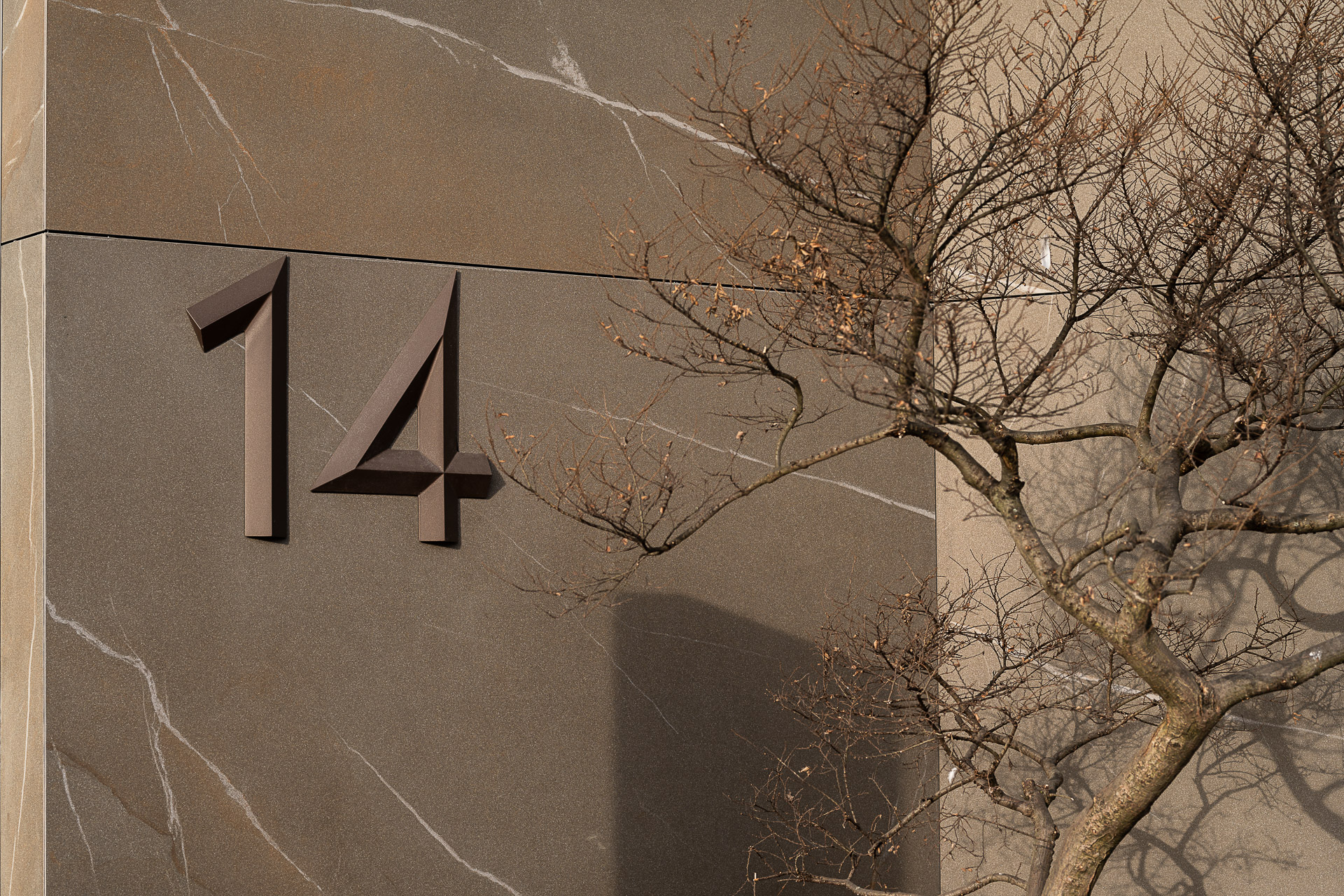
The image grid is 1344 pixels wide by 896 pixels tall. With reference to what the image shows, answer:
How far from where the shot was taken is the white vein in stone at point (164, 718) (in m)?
3.29

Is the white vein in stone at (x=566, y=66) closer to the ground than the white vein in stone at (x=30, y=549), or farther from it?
farther from it

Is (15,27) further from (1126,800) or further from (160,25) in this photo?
(1126,800)

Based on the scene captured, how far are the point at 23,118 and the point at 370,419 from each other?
1.33 m

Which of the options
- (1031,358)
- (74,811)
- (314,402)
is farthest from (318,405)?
(1031,358)

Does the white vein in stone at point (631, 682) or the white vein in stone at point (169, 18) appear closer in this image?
the white vein in stone at point (169, 18)

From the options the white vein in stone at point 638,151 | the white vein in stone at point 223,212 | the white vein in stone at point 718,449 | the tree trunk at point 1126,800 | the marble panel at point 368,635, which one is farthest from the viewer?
the white vein in stone at point 638,151

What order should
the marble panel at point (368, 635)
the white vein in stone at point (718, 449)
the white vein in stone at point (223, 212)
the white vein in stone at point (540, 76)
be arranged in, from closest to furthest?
the marble panel at point (368, 635) < the white vein in stone at point (223, 212) < the white vein in stone at point (540, 76) < the white vein in stone at point (718, 449)

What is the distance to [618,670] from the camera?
4031mm

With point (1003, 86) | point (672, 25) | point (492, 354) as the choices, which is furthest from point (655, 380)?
point (1003, 86)

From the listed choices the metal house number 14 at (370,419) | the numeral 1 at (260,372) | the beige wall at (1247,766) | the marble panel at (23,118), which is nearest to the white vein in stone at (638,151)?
the metal house number 14 at (370,419)

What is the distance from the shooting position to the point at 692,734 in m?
4.15

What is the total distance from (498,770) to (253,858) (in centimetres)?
77

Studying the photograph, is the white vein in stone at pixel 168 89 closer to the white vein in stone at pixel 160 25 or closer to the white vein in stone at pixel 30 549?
the white vein in stone at pixel 160 25

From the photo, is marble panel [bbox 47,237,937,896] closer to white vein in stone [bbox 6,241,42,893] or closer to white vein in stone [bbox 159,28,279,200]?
white vein in stone [bbox 6,241,42,893]
